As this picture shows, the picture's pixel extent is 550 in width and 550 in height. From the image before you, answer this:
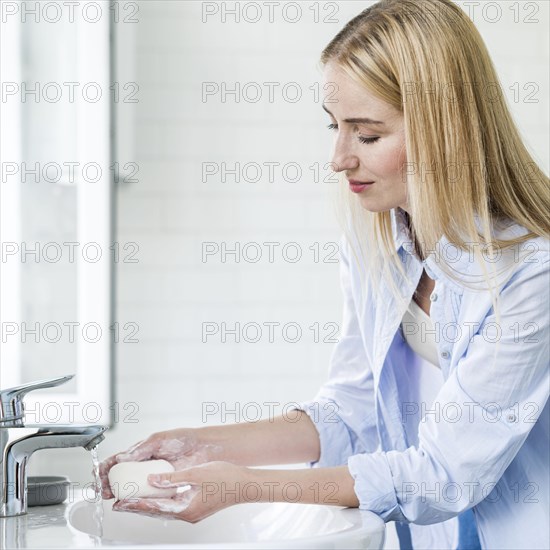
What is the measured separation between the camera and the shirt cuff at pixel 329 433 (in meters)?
1.42

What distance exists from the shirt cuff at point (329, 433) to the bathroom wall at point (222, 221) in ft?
1.49

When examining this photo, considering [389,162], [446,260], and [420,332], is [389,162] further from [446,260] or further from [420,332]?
[420,332]

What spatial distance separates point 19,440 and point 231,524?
14.2 inches

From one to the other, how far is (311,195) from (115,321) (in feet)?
1.72

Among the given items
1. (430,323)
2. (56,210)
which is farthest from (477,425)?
(56,210)

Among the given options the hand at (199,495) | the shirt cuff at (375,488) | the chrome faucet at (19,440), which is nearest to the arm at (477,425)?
the shirt cuff at (375,488)

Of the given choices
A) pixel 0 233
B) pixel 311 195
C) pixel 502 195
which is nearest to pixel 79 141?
pixel 0 233

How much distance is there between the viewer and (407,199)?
129 centimetres

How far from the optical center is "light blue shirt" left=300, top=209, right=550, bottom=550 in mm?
1137

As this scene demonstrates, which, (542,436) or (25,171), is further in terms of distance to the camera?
(25,171)

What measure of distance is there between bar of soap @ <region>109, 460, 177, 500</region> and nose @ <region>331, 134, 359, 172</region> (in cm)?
53

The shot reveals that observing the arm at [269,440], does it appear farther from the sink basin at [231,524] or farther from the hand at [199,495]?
the hand at [199,495]

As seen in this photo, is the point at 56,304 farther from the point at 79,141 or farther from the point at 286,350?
the point at 286,350

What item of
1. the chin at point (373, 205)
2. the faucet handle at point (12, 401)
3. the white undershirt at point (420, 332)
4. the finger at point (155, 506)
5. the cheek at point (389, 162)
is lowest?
the finger at point (155, 506)
